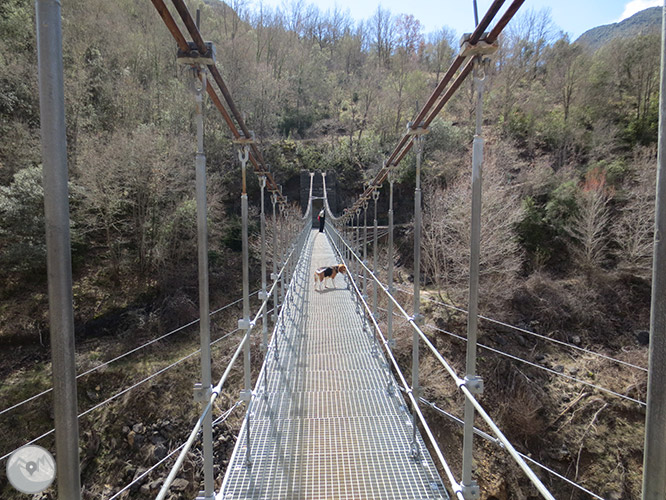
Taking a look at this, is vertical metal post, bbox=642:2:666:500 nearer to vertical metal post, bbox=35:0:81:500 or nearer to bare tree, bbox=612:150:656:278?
vertical metal post, bbox=35:0:81:500

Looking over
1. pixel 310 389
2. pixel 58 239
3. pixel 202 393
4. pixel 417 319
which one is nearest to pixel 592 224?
pixel 310 389

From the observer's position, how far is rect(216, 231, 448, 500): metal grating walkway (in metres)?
1.97

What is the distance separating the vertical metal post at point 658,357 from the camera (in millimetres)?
601

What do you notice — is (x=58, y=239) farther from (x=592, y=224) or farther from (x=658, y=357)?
(x=592, y=224)

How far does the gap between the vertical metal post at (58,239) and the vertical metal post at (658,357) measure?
99cm

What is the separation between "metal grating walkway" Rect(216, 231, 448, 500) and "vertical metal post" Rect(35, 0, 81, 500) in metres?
1.43

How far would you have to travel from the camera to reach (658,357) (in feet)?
2.06

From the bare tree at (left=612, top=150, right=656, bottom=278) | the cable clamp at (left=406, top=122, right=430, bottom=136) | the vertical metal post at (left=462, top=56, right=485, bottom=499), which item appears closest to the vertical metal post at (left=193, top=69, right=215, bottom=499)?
the vertical metal post at (left=462, top=56, right=485, bottom=499)

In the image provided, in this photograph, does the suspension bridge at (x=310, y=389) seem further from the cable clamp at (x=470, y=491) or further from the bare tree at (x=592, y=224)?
the bare tree at (x=592, y=224)

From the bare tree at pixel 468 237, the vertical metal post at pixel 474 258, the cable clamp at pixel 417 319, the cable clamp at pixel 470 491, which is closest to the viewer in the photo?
the vertical metal post at pixel 474 258

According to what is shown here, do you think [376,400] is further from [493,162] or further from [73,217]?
[493,162]

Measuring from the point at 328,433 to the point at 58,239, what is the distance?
2.28 metres

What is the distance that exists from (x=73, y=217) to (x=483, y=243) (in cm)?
1131

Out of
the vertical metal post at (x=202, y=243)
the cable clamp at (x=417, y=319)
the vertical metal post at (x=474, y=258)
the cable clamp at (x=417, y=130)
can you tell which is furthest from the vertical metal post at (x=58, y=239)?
the cable clamp at (x=417, y=130)
